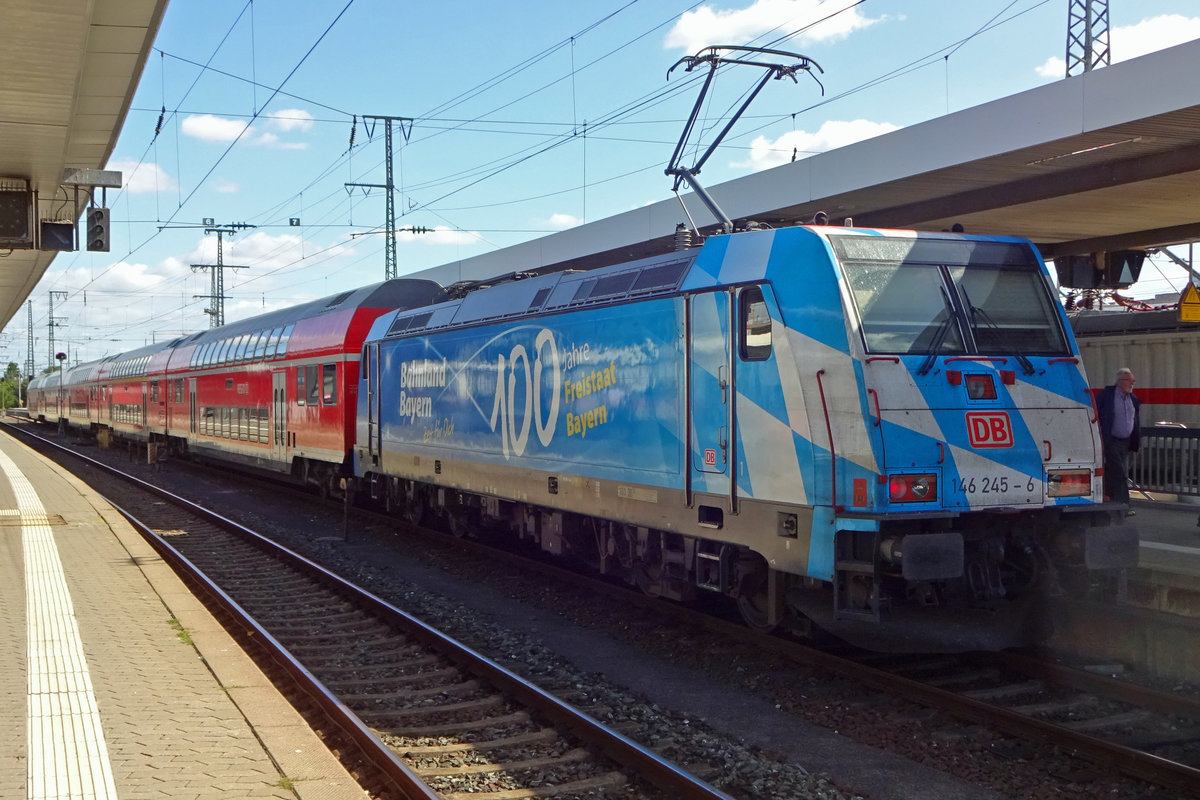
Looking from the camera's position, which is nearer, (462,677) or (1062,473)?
(1062,473)

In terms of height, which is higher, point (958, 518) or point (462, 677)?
point (958, 518)

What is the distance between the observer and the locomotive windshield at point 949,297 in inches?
284

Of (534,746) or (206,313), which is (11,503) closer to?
(534,746)

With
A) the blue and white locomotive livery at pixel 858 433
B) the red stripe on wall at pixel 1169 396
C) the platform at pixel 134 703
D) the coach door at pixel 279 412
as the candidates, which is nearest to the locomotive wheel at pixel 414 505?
the platform at pixel 134 703

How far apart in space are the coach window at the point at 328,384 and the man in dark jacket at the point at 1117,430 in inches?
451

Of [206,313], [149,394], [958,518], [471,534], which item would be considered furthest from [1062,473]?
[206,313]

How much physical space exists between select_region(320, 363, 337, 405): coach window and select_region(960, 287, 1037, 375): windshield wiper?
1182cm

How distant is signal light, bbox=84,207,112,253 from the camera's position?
17.5 metres

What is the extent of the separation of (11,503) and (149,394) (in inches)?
539

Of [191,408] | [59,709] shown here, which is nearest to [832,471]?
[59,709]

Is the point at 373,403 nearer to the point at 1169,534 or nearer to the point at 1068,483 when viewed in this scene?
the point at 1169,534

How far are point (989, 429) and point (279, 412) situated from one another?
51.1ft

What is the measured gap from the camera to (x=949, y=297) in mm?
7531

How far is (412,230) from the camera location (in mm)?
41062
